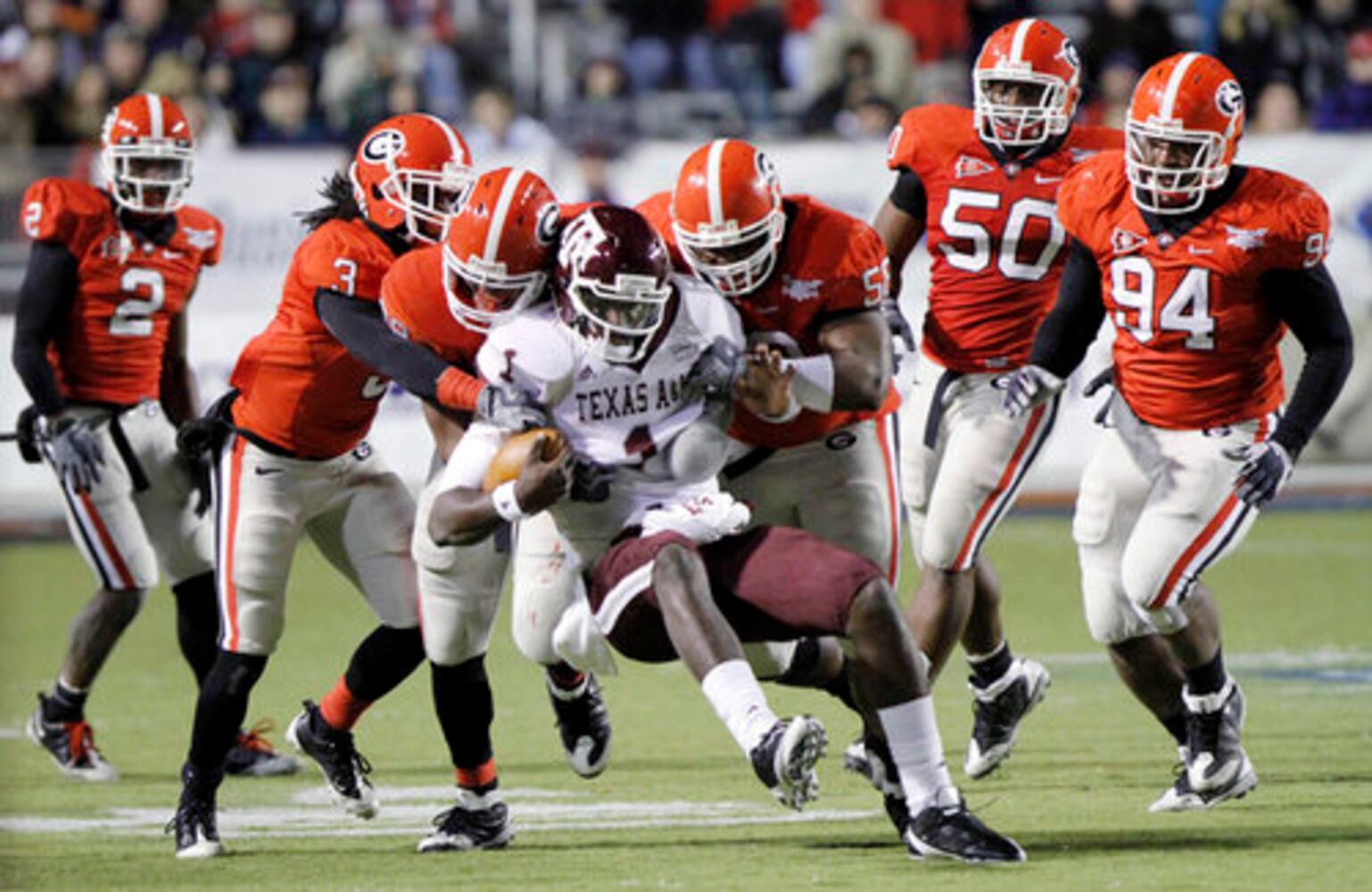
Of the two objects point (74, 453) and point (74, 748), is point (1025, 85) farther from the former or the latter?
point (74, 748)

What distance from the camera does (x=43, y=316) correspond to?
715 centimetres

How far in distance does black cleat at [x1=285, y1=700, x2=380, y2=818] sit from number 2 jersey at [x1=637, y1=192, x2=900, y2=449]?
125 centimetres

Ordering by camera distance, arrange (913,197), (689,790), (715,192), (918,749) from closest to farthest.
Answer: (918,749)
(715,192)
(689,790)
(913,197)

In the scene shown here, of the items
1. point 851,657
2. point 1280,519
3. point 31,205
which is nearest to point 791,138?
point 1280,519

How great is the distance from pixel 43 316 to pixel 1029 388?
2685mm

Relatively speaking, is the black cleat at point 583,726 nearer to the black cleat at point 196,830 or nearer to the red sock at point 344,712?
the red sock at point 344,712

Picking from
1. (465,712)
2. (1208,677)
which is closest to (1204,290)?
(1208,677)

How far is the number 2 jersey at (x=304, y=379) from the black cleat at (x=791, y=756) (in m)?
1.67

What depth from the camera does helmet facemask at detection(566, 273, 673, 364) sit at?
5.23m

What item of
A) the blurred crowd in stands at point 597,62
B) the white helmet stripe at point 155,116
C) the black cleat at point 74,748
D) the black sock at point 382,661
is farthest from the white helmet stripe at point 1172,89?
the blurred crowd in stands at point 597,62

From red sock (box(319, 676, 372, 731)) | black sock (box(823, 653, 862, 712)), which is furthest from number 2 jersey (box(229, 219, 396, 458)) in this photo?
black sock (box(823, 653, 862, 712))

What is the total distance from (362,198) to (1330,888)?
259cm

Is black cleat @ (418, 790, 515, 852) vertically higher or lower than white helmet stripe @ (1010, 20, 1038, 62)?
lower

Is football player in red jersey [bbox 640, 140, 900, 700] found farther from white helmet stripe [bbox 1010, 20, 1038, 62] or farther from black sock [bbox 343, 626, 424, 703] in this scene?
white helmet stripe [bbox 1010, 20, 1038, 62]
